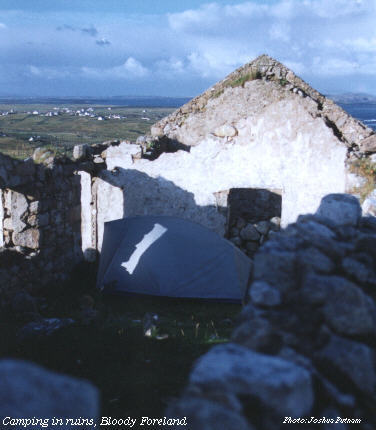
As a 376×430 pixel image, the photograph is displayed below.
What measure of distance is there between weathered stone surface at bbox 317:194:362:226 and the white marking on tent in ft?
15.2

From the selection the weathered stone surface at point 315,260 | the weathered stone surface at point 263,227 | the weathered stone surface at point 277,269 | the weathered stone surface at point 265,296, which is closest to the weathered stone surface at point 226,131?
the weathered stone surface at point 263,227

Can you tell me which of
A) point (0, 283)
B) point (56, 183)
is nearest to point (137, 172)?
point (56, 183)

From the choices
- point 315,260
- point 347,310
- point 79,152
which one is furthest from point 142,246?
point 347,310

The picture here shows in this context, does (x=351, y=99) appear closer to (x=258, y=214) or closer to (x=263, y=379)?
(x=258, y=214)

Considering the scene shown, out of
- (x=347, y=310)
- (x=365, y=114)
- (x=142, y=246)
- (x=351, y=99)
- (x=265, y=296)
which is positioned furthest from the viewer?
(x=351, y=99)

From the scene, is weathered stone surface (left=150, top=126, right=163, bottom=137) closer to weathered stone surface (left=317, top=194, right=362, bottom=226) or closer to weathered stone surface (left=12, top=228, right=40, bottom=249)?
weathered stone surface (left=12, top=228, right=40, bottom=249)

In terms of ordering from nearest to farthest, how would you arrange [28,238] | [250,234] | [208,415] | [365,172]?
[208,415]
[28,238]
[365,172]
[250,234]

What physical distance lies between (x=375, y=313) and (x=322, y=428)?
816 mm

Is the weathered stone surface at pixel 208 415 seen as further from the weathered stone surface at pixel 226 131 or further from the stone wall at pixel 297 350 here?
the weathered stone surface at pixel 226 131

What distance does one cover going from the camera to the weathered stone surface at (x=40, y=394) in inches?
53.1

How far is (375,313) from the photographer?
2232 mm

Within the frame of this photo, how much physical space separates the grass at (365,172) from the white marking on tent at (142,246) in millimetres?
3762

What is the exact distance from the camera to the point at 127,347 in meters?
5.36

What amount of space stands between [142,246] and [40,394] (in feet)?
21.8
